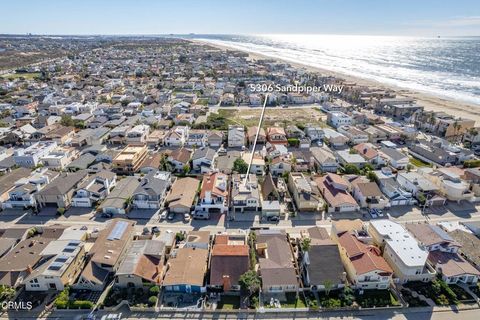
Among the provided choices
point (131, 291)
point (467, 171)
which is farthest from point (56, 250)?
point (467, 171)

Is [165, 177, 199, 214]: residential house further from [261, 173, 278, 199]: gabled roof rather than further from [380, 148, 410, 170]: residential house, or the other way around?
[380, 148, 410, 170]: residential house

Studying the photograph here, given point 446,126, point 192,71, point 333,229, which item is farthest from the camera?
point 192,71

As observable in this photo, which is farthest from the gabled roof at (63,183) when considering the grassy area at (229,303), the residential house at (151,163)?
the grassy area at (229,303)

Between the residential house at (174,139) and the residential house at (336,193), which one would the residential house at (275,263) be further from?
the residential house at (174,139)

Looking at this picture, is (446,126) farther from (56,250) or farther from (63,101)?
(63,101)

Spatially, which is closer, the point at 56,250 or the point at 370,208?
the point at 56,250
